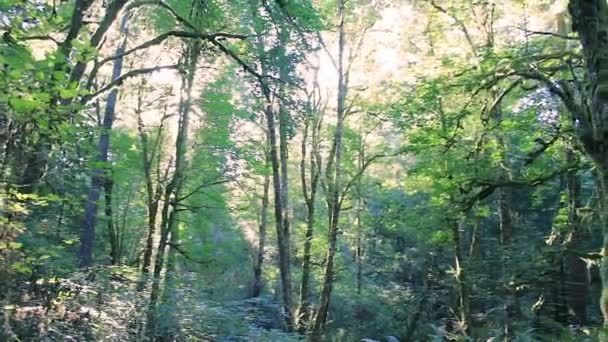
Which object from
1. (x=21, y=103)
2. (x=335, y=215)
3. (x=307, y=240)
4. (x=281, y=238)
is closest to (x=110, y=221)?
(x=281, y=238)

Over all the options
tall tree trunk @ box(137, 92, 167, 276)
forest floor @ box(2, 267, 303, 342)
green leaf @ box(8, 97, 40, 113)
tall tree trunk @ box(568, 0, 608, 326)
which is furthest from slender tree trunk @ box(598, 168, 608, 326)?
tall tree trunk @ box(137, 92, 167, 276)

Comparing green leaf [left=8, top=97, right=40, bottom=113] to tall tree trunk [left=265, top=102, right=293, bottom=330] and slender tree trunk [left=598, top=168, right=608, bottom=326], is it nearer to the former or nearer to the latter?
slender tree trunk [left=598, top=168, right=608, bottom=326]

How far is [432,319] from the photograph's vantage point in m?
23.3

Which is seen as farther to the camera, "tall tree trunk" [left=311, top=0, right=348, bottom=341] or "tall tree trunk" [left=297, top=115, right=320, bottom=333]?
"tall tree trunk" [left=297, top=115, right=320, bottom=333]

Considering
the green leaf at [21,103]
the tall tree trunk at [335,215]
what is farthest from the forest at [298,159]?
the tall tree trunk at [335,215]

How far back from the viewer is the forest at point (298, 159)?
18.7ft

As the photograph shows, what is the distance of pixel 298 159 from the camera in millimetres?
28625

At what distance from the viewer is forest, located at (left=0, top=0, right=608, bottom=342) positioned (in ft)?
18.7

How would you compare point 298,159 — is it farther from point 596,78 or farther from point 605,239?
point 596,78

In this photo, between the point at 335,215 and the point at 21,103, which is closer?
the point at 21,103

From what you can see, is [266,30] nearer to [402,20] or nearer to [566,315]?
[402,20]

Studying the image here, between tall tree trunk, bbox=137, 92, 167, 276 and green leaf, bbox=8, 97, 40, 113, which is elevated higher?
tall tree trunk, bbox=137, 92, 167, 276

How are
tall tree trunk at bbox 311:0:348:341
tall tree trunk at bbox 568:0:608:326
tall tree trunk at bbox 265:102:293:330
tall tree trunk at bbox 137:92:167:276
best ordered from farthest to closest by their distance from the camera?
tall tree trunk at bbox 137:92:167:276, tall tree trunk at bbox 265:102:293:330, tall tree trunk at bbox 311:0:348:341, tall tree trunk at bbox 568:0:608:326

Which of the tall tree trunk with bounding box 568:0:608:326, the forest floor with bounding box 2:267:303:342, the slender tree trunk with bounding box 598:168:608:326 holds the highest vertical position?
the tall tree trunk with bounding box 568:0:608:326
